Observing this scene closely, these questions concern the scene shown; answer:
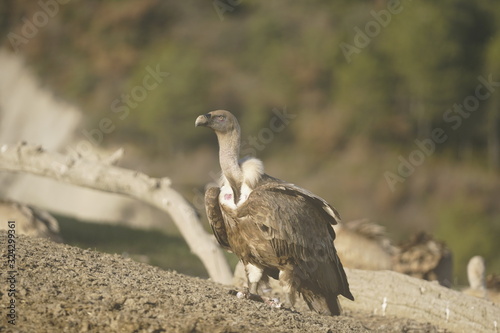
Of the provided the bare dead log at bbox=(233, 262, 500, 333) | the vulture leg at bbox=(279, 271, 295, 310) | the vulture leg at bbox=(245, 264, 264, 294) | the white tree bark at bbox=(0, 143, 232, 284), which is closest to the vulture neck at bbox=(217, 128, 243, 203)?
the vulture leg at bbox=(245, 264, 264, 294)

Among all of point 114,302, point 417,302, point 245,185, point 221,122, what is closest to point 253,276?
point 245,185

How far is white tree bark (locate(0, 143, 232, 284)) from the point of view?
37.1 ft

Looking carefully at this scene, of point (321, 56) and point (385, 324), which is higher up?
point (321, 56)

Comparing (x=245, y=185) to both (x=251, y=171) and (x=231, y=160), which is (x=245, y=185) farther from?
(x=231, y=160)

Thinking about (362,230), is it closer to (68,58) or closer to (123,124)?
(123,124)

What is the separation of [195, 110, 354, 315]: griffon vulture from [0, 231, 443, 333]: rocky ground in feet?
1.35

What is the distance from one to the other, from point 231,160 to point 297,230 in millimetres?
959

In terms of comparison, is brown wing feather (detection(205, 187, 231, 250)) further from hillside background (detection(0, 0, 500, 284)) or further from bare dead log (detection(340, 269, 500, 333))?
hillside background (detection(0, 0, 500, 284))

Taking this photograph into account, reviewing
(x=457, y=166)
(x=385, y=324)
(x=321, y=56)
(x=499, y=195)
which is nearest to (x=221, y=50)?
(x=321, y=56)

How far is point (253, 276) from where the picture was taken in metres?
8.04

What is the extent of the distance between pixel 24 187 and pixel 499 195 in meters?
20.3

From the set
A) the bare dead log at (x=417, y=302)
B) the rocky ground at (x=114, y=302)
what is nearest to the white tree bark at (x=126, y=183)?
the bare dead log at (x=417, y=302)

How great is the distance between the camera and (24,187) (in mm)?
31672

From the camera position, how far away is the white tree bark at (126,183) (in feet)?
37.1
